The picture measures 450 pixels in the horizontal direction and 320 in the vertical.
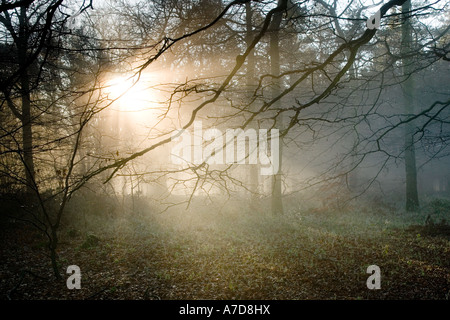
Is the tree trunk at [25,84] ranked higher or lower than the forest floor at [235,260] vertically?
higher

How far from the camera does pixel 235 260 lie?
7.18 meters

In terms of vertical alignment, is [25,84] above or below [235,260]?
above

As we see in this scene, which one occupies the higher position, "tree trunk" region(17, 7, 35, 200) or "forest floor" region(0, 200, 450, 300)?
"tree trunk" region(17, 7, 35, 200)

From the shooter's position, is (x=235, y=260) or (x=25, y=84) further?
(x=235, y=260)

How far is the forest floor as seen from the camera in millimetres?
5539

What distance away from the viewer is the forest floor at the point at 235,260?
218 inches

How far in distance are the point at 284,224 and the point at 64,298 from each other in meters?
7.67

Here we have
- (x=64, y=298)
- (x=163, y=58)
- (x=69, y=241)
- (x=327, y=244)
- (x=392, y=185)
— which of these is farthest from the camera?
(x=392, y=185)

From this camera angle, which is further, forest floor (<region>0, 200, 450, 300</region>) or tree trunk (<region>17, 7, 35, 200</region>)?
forest floor (<region>0, 200, 450, 300</region>)

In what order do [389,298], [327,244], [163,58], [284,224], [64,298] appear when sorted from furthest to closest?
[163,58] < [284,224] < [327,244] < [64,298] < [389,298]

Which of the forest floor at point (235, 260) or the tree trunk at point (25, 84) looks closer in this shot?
the tree trunk at point (25, 84)
